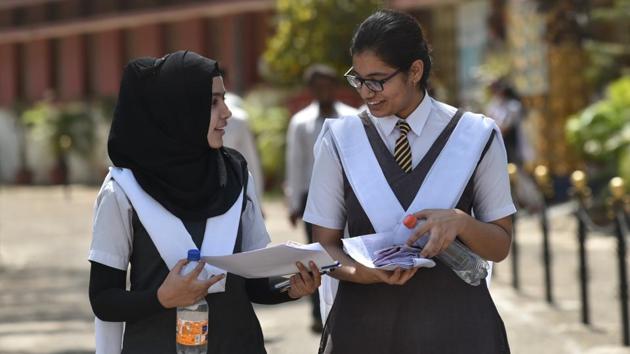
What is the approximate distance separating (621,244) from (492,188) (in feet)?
16.4

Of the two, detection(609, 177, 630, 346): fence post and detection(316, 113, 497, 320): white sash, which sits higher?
detection(316, 113, 497, 320): white sash

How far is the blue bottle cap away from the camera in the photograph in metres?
3.86

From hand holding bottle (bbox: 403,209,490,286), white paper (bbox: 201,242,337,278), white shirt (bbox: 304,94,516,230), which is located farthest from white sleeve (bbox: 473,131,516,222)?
white paper (bbox: 201,242,337,278)

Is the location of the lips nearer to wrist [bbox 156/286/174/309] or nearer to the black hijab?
the black hijab

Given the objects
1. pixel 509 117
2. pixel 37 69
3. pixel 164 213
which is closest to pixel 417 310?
pixel 164 213

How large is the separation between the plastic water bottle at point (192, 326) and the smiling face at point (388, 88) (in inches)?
28.1

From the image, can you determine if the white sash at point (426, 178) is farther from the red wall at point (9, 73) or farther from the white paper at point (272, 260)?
the red wall at point (9, 73)

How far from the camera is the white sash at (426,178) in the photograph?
12.9 feet

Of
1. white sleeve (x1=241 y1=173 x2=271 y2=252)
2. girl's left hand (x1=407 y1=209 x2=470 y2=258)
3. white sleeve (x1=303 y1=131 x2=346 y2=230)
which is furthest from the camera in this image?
white sleeve (x1=241 y1=173 x2=271 y2=252)

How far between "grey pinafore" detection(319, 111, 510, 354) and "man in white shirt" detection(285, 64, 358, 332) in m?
4.65

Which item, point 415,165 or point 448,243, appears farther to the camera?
point 415,165

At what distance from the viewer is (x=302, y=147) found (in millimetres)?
8828

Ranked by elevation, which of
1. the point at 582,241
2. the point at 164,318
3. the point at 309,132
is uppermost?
the point at 164,318

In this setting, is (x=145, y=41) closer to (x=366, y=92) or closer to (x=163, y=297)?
(x=366, y=92)
